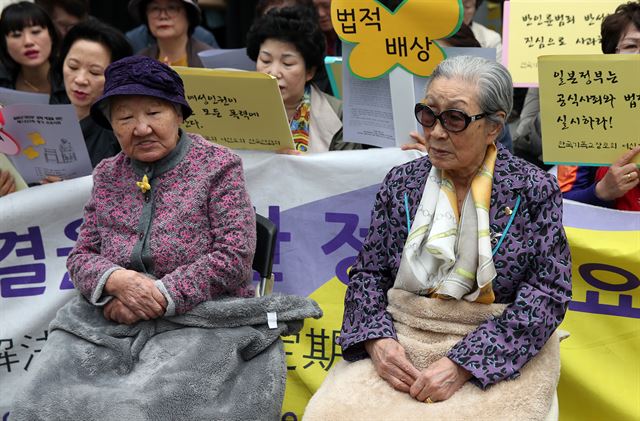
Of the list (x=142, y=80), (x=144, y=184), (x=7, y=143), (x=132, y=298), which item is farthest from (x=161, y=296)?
(x=7, y=143)

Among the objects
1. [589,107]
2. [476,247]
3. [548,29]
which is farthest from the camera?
[548,29]

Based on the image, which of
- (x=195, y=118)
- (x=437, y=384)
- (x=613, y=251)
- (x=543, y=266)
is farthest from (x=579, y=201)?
(x=195, y=118)

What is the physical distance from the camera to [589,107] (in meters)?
4.41

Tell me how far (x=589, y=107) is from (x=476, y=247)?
1.09 m

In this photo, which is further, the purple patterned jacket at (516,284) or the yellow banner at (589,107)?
the yellow banner at (589,107)

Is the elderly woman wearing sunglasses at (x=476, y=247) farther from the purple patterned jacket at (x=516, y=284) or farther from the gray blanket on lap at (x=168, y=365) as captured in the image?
the gray blanket on lap at (x=168, y=365)

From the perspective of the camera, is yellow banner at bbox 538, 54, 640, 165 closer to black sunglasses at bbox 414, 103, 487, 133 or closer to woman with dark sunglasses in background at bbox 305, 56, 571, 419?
woman with dark sunglasses in background at bbox 305, 56, 571, 419

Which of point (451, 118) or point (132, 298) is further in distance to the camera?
point (132, 298)

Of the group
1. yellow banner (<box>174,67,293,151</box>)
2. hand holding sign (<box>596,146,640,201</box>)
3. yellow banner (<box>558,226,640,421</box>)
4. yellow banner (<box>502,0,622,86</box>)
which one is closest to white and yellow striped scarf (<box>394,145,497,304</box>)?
hand holding sign (<box>596,146,640,201</box>)

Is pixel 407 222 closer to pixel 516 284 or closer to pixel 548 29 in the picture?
pixel 516 284

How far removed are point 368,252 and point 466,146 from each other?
573mm

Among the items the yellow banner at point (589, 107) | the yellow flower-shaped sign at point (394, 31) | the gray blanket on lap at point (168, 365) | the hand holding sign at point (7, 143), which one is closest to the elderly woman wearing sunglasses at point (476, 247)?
the gray blanket on lap at point (168, 365)

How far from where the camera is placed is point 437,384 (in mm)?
3576

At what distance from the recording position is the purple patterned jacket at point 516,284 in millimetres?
3607
